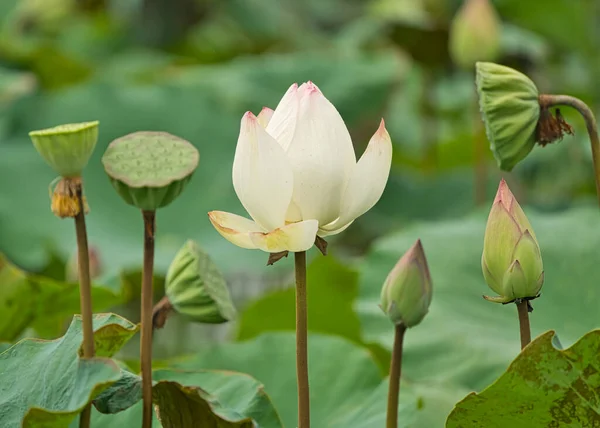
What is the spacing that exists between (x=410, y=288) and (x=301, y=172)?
0.12 m

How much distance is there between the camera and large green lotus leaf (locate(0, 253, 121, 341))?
0.86 metres

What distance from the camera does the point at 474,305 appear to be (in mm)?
1004

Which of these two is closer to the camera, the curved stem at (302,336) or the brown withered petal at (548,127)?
the curved stem at (302,336)

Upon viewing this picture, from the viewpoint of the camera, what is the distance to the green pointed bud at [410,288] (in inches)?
23.9

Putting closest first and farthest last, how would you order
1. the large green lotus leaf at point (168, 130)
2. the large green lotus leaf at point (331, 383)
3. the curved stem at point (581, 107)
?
the curved stem at point (581, 107) → the large green lotus leaf at point (331, 383) → the large green lotus leaf at point (168, 130)

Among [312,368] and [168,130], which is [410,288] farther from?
[168,130]

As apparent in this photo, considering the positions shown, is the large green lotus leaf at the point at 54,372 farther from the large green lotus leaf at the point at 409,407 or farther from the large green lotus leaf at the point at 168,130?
the large green lotus leaf at the point at 168,130

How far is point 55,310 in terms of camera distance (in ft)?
2.98

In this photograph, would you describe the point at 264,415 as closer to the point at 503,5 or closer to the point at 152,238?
the point at 152,238

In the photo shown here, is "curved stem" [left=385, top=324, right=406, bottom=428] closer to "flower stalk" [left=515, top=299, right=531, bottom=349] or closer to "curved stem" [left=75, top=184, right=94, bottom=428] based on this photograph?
"flower stalk" [left=515, top=299, right=531, bottom=349]

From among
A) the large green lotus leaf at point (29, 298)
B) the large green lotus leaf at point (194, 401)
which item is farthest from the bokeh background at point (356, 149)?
the large green lotus leaf at point (194, 401)

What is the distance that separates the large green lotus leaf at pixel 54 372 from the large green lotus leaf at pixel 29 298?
0.86ft

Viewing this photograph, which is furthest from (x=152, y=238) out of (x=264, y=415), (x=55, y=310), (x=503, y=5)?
(x=503, y=5)

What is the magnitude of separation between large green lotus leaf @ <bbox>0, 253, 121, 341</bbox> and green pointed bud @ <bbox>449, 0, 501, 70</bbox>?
0.61 meters
